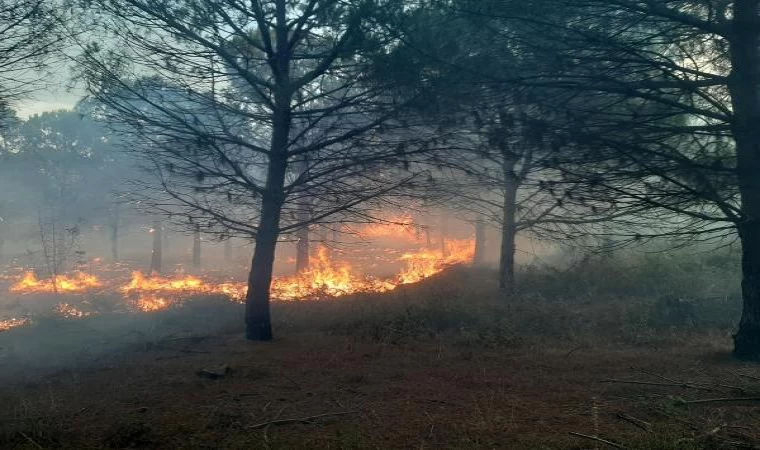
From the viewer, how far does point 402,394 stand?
605 cm

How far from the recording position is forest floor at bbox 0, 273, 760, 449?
4602 mm

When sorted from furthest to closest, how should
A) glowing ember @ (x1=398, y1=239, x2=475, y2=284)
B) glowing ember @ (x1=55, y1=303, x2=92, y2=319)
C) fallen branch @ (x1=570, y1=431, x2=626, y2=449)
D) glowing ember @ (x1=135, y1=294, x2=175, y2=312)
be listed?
glowing ember @ (x1=398, y1=239, x2=475, y2=284)
glowing ember @ (x1=135, y1=294, x2=175, y2=312)
glowing ember @ (x1=55, y1=303, x2=92, y2=319)
fallen branch @ (x1=570, y1=431, x2=626, y2=449)

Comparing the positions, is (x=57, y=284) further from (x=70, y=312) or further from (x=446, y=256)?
(x=446, y=256)

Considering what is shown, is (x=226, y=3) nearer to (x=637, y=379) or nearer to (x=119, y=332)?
(x=637, y=379)

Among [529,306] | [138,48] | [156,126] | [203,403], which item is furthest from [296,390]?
[529,306]

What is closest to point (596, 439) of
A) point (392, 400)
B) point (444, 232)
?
point (392, 400)

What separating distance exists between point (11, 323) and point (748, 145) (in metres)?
22.8

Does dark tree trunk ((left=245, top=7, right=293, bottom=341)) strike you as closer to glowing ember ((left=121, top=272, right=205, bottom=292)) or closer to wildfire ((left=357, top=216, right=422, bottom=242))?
wildfire ((left=357, top=216, right=422, bottom=242))

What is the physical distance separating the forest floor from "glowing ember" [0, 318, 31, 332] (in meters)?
9.92

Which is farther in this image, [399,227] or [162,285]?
[162,285]

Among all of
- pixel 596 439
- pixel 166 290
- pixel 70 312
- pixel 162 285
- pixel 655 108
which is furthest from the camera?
pixel 162 285

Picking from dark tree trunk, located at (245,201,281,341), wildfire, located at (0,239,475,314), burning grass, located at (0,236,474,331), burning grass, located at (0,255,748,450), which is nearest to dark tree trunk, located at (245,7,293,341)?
dark tree trunk, located at (245,201,281,341)

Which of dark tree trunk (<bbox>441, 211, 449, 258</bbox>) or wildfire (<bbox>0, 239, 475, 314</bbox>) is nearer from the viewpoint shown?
wildfire (<bbox>0, 239, 475, 314</bbox>)

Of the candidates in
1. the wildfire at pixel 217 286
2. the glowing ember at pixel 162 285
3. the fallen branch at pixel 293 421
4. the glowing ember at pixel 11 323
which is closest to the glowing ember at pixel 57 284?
the wildfire at pixel 217 286
